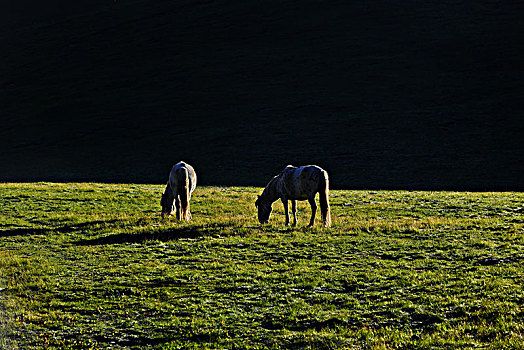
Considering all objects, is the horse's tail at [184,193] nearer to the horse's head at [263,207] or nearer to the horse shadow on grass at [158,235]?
the horse shadow on grass at [158,235]

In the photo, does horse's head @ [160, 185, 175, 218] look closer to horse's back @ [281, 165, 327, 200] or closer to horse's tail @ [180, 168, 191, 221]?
horse's tail @ [180, 168, 191, 221]

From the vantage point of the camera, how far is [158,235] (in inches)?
837

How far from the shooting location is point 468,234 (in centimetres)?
2042

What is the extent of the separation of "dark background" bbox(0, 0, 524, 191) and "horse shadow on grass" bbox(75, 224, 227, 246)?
31.0 metres

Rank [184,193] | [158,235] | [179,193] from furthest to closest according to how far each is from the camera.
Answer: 1. [179,193]
2. [184,193]
3. [158,235]

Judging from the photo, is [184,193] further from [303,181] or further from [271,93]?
[271,93]

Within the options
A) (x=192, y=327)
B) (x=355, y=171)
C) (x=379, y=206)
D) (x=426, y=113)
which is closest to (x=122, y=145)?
(x=355, y=171)

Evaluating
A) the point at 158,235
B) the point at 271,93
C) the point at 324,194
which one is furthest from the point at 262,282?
the point at 271,93

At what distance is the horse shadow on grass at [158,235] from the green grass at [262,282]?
88mm

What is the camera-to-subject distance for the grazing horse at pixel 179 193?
24.4 meters

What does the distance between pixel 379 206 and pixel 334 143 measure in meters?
40.4

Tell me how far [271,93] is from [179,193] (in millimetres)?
69124

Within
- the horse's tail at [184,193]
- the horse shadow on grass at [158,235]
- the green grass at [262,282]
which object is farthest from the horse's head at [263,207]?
the horse's tail at [184,193]

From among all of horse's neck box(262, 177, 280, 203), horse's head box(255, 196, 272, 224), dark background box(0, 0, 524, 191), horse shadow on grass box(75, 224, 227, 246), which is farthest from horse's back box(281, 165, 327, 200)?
dark background box(0, 0, 524, 191)
